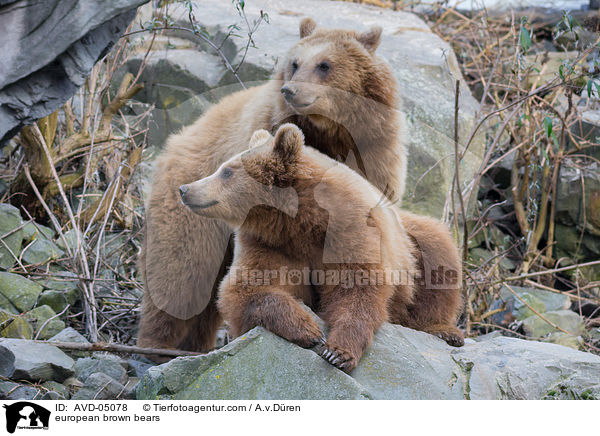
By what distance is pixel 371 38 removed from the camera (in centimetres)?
512

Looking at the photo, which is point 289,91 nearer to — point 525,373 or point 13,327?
point 525,373

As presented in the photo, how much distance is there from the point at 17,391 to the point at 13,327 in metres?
0.88

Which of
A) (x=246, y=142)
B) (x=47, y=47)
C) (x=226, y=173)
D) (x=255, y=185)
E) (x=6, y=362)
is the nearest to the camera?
(x=47, y=47)

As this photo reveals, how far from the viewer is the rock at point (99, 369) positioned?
178 inches

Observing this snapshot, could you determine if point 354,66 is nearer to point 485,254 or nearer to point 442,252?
point 442,252

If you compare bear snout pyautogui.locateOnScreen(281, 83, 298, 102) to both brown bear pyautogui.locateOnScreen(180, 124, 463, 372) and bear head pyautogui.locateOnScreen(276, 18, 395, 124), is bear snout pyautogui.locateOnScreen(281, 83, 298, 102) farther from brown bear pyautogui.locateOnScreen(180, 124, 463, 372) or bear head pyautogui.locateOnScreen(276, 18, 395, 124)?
brown bear pyautogui.locateOnScreen(180, 124, 463, 372)

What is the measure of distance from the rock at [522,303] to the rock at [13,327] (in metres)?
4.63

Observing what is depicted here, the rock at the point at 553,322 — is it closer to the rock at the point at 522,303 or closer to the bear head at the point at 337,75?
the rock at the point at 522,303

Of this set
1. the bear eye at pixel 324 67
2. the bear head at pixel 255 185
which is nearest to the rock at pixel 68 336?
the bear head at pixel 255 185

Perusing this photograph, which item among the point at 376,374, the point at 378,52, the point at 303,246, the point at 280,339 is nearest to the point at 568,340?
the point at 376,374

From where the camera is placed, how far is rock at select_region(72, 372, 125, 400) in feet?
13.5

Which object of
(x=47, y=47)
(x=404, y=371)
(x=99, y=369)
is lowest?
(x=99, y=369)

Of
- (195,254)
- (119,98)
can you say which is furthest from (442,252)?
(119,98)

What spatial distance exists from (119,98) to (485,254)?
4.92 metres
